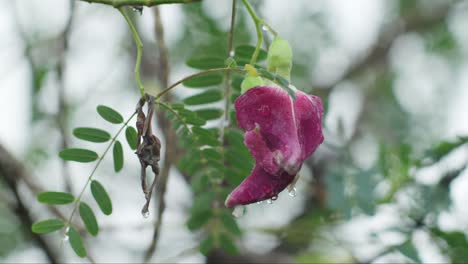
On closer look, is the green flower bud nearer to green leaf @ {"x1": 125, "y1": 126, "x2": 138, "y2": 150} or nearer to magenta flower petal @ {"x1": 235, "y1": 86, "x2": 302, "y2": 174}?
magenta flower petal @ {"x1": 235, "y1": 86, "x2": 302, "y2": 174}

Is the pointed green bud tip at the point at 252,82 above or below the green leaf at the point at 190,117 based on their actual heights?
above

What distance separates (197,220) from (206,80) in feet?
A: 1.20

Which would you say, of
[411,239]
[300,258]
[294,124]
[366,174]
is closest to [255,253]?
[300,258]

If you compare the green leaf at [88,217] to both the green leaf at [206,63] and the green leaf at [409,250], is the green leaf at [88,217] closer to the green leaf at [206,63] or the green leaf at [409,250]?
the green leaf at [206,63]

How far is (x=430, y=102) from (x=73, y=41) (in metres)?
1.42

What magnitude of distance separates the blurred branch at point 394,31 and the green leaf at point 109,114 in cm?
186

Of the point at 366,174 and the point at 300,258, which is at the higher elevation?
the point at 366,174

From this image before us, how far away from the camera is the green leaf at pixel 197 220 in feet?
5.40

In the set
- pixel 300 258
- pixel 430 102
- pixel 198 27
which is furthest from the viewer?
pixel 430 102

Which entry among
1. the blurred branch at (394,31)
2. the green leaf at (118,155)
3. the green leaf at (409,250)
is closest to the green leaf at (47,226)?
the green leaf at (118,155)

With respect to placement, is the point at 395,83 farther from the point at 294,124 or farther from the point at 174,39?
the point at 294,124

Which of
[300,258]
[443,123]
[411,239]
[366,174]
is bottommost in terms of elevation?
[300,258]

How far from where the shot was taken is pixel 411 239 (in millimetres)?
1596

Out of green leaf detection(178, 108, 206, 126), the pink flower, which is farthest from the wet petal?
green leaf detection(178, 108, 206, 126)
